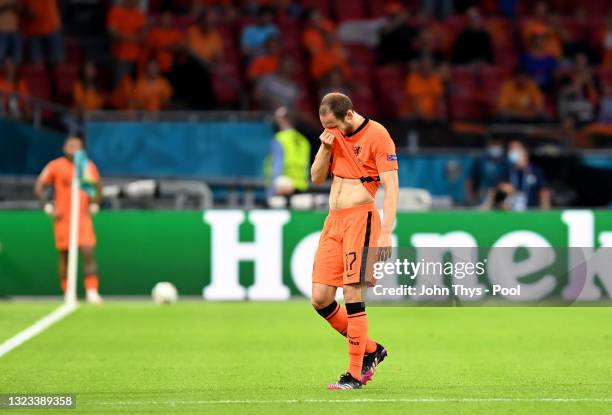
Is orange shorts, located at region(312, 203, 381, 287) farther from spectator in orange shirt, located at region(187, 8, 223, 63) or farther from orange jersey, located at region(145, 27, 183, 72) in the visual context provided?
spectator in orange shirt, located at region(187, 8, 223, 63)

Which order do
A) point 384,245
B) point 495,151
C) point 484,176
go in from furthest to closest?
point 495,151, point 484,176, point 384,245

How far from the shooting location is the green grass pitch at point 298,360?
8367 millimetres

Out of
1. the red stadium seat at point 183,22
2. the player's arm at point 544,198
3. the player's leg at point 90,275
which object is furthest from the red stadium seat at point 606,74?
the player's leg at point 90,275

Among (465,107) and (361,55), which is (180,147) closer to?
(465,107)

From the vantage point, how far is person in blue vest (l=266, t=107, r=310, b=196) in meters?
17.1

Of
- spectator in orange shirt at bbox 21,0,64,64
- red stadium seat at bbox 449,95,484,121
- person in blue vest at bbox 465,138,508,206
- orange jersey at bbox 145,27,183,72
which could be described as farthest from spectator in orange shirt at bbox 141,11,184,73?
person in blue vest at bbox 465,138,508,206

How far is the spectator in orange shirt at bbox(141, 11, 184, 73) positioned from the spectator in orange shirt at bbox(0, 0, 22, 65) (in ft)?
6.75

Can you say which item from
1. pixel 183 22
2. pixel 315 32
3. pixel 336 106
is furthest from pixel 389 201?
pixel 183 22

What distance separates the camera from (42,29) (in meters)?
22.4

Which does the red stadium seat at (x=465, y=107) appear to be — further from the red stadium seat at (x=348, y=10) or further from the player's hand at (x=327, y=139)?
the player's hand at (x=327, y=139)

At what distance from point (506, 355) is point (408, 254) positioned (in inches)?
101

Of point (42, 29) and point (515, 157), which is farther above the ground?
point (42, 29)

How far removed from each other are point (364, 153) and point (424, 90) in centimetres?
1446

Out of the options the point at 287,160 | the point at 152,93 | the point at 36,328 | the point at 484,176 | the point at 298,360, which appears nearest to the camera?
the point at 298,360
